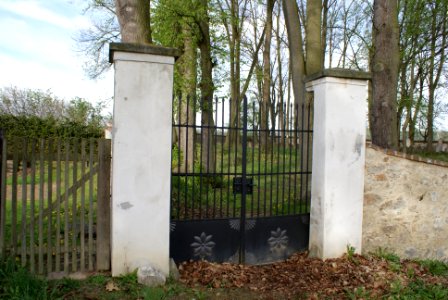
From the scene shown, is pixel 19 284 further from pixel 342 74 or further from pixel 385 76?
pixel 385 76

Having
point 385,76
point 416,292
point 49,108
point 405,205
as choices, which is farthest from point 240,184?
point 49,108

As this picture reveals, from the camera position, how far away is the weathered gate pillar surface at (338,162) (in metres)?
5.51

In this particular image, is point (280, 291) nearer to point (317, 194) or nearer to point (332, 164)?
point (317, 194)

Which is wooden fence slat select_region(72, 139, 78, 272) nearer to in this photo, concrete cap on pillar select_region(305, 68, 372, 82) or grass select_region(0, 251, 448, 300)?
grass select_region(0, 251, 448, 300)

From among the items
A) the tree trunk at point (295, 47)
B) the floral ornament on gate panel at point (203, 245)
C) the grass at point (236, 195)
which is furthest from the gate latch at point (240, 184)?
the tree trunk at point (295, 47)

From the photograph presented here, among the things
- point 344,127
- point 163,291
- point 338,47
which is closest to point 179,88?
point 344,127

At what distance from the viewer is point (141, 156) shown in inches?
180

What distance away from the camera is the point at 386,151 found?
19.4 feet

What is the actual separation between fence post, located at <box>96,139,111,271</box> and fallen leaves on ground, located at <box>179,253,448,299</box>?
1.06m

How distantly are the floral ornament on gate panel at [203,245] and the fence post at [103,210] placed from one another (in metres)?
1.18

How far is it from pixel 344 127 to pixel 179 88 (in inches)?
268

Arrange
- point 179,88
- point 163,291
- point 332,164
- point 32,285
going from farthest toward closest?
point 179,88 < point 332,164 < point 163,291 < point 32,285

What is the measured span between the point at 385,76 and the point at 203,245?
18.4 ft

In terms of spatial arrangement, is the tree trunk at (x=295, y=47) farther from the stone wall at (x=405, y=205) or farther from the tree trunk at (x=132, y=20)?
the tree trunk at (x=132, y=20)
